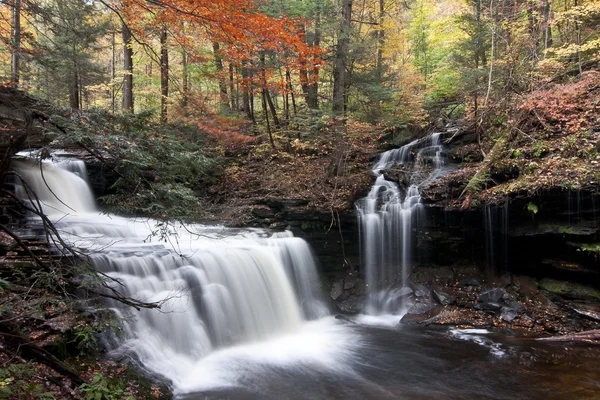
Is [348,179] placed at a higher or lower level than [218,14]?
lower

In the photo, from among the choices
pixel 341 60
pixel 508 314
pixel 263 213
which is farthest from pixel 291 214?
pixel 508 314

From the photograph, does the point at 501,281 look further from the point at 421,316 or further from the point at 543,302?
the point at 421,316

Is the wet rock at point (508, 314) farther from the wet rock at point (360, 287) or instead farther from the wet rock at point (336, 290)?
the wet rock at point (336, 290)

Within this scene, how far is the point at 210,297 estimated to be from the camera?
24.9ft

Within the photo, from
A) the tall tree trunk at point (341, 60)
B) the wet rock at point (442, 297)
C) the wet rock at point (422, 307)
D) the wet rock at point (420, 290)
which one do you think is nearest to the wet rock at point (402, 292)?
the wet rock at point (420, 290)

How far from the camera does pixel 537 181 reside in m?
8.45

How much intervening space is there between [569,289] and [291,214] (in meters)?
7.40

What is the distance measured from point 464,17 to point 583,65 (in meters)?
4.13

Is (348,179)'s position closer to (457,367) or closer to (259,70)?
(259,70)

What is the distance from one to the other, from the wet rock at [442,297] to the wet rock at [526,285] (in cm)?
164

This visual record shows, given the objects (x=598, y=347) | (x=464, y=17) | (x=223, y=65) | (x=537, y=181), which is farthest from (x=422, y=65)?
(x=598, y=347)

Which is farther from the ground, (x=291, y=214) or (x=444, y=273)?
(x=291, y=214)

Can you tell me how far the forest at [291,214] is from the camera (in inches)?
166

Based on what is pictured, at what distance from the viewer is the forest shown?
423 centimetres
